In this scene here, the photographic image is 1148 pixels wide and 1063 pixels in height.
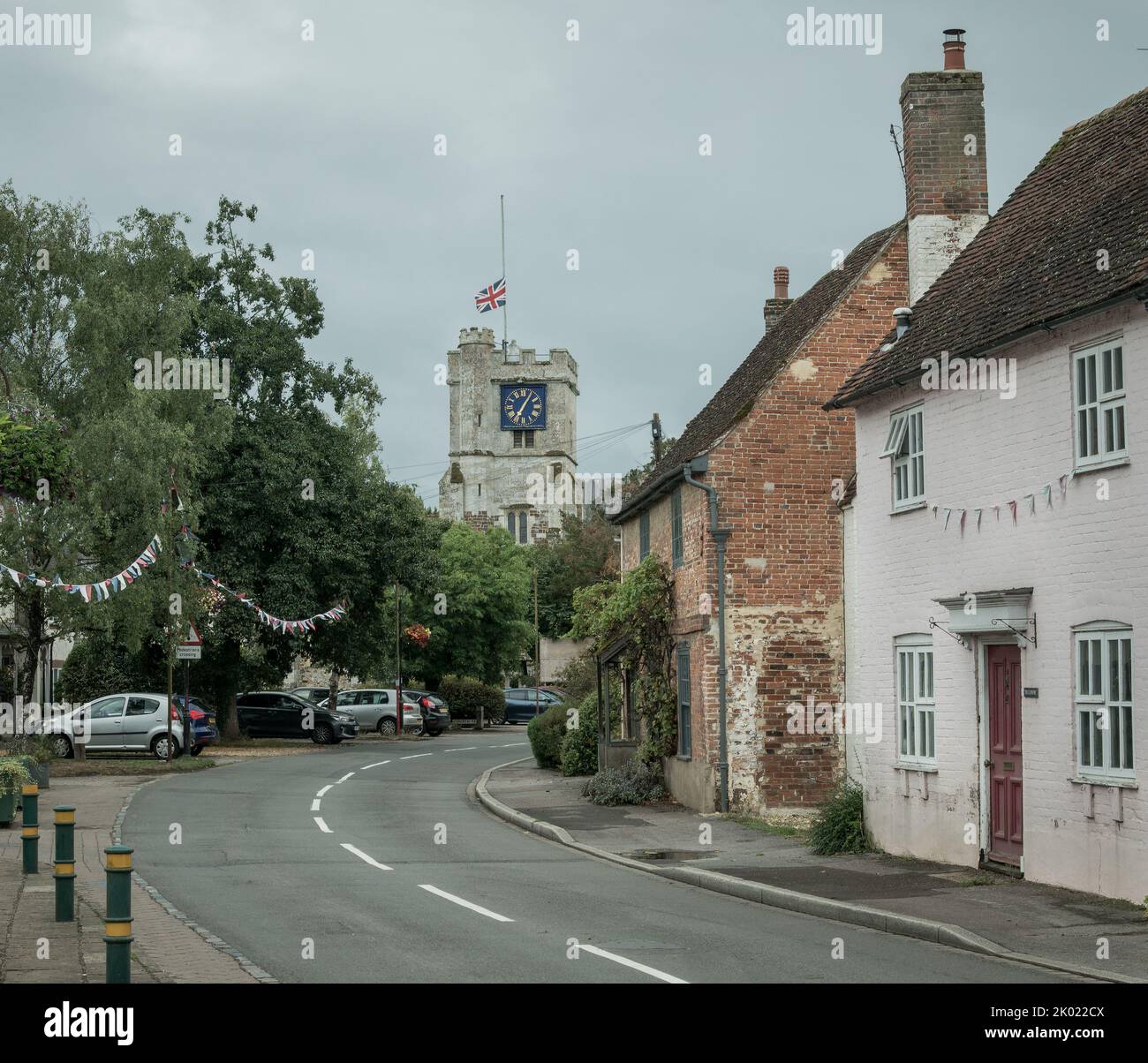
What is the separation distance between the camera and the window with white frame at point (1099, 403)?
13406 millimetres

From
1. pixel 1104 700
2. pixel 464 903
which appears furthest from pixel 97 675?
pixel 1104 700

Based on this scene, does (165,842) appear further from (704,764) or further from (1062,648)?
(1062,648)

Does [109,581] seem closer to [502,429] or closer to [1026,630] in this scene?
[1026,630]

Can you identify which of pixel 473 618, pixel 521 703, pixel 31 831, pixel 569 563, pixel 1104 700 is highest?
pixel 569 563

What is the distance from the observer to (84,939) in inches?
441

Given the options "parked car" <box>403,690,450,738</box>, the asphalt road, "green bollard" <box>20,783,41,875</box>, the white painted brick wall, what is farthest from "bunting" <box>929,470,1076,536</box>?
"parked car" <box>403,690,450,738</box>

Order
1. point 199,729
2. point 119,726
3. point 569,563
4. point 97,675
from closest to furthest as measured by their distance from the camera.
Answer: point 119,726 → point 199,729 → point 97,675 → point 569,563

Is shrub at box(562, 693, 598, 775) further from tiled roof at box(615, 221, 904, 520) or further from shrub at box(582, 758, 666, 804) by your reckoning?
A: shrub at box(582, 758, 666, 804)

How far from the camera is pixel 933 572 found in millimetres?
16656

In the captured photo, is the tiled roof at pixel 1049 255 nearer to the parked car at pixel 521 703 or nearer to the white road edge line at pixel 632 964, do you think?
the white road edge line at pixel 632 964

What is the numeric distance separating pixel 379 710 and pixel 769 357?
2908cm

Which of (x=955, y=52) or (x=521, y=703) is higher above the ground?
(x=955, y=52)

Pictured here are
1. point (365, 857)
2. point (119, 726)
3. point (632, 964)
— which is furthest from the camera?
point (119, 726)
